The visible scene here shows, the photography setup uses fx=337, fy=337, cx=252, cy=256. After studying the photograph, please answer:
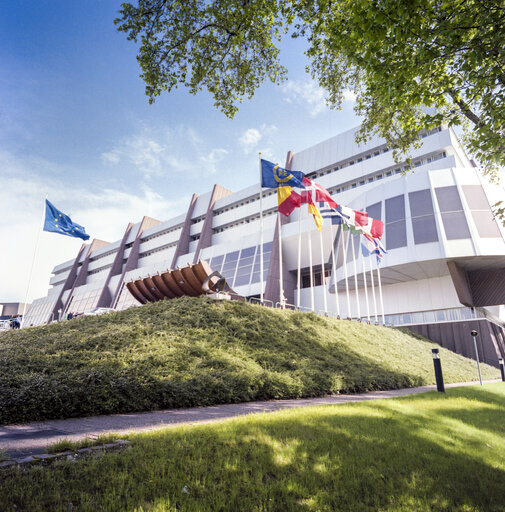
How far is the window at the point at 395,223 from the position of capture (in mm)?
23031

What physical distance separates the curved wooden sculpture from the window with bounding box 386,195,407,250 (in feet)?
46.3

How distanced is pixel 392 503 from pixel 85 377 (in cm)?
493

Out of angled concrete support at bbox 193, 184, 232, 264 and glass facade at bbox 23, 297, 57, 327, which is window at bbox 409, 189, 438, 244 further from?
glass facade at bbox 23, 297, 57, 327

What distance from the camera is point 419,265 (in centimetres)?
2266

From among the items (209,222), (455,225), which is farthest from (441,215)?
(209,222)

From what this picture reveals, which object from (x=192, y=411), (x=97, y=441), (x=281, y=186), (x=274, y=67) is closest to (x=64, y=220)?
(x=281, y=186)

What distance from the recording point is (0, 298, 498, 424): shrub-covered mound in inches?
206

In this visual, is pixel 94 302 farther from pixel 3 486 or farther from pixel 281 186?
pixel 3 486

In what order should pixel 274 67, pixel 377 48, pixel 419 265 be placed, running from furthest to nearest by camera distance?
pixel 419 265, pixel 274 67, pixel 377 48

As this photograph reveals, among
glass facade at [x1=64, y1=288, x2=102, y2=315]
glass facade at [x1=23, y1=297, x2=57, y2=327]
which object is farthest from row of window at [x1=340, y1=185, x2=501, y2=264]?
glass facade at [x1=23, y1=297, x2=57, y2=327]

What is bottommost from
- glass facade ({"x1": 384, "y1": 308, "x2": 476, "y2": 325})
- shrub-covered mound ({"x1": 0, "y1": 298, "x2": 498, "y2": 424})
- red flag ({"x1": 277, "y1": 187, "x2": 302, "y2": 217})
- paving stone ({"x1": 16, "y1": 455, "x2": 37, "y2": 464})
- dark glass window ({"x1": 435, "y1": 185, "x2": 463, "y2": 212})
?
paving stone ({"x1": 16, "y1": 455, "x2": 37, "y2": 464})

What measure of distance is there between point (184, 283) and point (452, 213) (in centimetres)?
1803

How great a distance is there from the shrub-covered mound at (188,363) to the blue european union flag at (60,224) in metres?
10.3

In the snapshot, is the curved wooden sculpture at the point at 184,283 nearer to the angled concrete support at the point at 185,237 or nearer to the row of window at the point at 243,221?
the row of window at the point at 243,221
